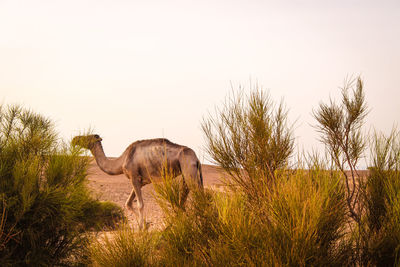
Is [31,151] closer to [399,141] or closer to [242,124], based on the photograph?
[242,124]

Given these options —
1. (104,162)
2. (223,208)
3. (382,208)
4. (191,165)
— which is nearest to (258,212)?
(223,208)

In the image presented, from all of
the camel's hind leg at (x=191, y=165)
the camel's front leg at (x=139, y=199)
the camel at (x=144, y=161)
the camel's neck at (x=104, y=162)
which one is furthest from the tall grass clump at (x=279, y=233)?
the camel's neck at (x=104, y=162)

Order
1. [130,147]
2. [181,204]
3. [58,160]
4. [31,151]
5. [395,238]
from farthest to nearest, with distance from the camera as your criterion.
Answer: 1. [130,147]
2. [31,151]
3. [58,160]
4. [181,204]
5. [395,238]

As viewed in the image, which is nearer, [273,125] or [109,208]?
[273,125]

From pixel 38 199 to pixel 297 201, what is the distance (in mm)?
3458

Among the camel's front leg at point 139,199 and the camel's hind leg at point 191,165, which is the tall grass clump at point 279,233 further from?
the camel's front leg at point 139,199

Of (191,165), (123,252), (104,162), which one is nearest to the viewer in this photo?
(123,252)

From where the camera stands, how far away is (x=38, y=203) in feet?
16.0

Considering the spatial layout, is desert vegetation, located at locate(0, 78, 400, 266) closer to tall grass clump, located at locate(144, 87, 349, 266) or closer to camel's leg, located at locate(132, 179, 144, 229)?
tall grass clump, located at locate(144, 87, 349, 266)

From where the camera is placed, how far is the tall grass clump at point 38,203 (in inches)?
183

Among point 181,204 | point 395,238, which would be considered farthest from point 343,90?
point 181,204

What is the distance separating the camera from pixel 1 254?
4645 millimetres

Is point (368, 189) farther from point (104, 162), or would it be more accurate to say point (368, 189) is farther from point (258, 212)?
A: point (104, 162)

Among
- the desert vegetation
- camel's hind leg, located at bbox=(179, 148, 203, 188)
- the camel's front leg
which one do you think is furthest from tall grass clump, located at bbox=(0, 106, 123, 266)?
the camel's front leg
